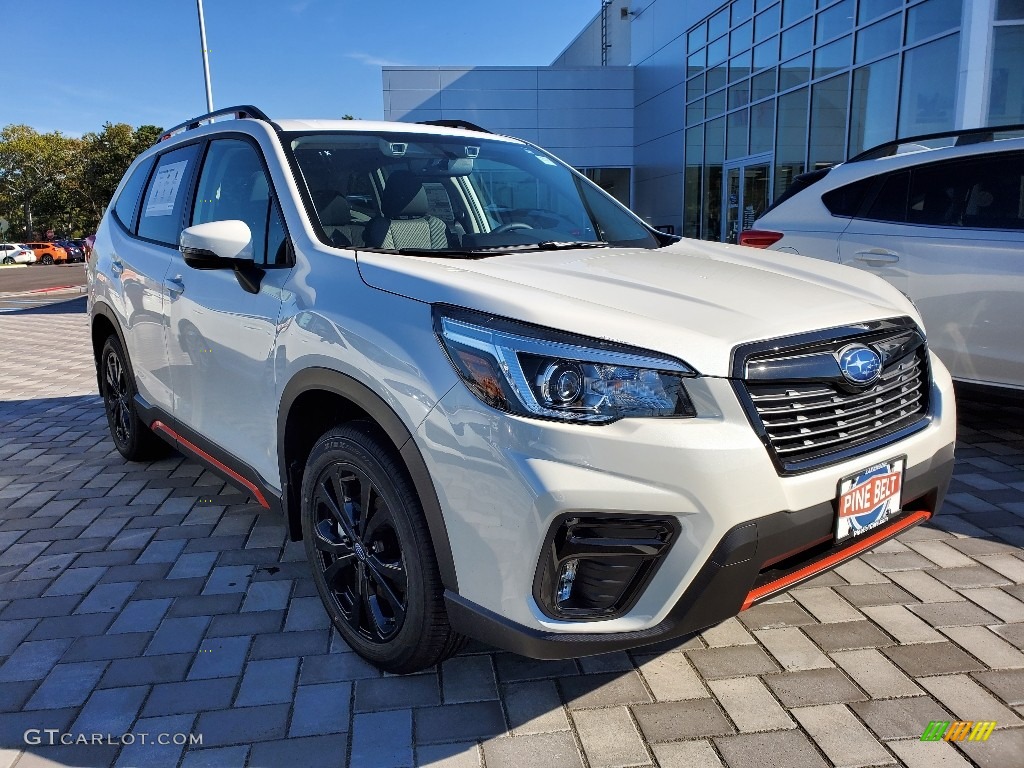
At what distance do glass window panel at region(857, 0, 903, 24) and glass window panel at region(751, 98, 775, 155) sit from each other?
3244 millimetres

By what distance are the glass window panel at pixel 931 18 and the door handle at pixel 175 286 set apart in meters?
10.9

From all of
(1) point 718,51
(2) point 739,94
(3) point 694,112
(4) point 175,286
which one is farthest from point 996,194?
(3) point 694,112

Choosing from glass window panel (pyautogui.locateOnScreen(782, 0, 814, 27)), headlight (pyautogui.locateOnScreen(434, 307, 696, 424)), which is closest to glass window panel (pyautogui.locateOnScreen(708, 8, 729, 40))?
glass window panel (pyautogui.locateOnScreen(782, 0, 814, 27))

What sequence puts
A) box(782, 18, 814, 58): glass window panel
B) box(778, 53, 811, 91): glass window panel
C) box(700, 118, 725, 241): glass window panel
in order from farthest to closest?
1. box(700, 118, 725, 241): glass window panel
2. box(778, 53, 811, 91): glass window panel
3. box(782, 18, 814, 58): glass window panel

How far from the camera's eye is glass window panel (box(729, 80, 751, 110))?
1740 cm

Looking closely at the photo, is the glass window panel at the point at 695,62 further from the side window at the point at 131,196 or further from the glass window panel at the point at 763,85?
the side window at the point at 131,196

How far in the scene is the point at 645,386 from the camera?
6.19ft

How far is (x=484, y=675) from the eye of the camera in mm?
2475

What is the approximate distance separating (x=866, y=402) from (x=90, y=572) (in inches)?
122

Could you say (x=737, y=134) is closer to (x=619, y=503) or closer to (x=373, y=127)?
(x=373, y=127)

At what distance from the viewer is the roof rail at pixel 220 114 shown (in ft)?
10.7

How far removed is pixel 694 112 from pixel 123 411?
19.4 m

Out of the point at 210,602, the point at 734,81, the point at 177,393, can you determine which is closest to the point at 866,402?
the point at 210,602

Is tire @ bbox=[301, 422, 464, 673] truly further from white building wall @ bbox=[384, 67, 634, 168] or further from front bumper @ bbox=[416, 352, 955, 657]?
white building wall @ bbox=[384, 67, 634, 168]
